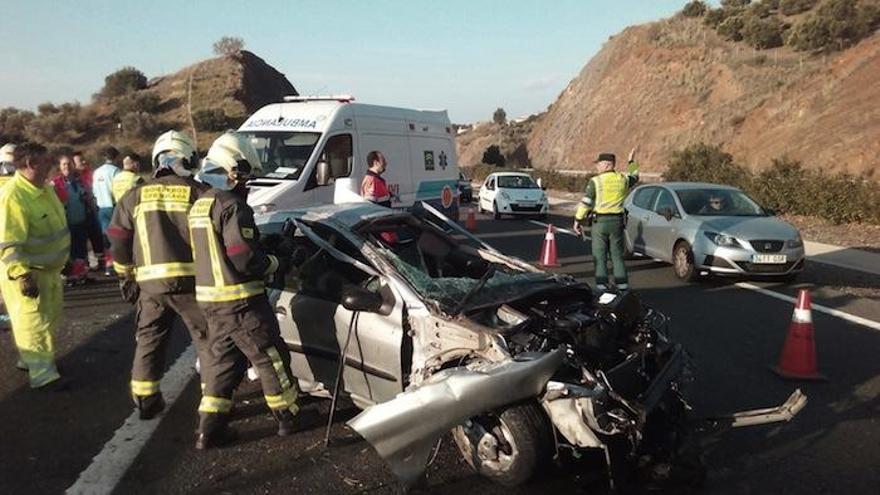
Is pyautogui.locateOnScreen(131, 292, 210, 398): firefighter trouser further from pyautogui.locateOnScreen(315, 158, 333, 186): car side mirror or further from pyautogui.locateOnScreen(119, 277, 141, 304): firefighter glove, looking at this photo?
pyautogui.locateOnScreen(315, 158, 333, 186): car side mirror

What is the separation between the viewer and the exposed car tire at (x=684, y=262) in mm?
9781

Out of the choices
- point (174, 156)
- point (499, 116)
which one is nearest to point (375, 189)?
point (174, 156)

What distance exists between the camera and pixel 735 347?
6.47m

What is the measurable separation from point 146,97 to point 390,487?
5378 cm

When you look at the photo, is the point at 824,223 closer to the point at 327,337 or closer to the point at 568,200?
the point at 568,200

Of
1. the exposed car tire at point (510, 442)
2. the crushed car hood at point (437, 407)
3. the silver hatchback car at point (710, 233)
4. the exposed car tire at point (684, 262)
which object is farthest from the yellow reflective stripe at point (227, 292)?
the exposed car tire at point (684, 262)

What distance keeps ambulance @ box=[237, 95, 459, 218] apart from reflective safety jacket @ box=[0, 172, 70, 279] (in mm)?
3341

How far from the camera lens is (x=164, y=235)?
4.45 m

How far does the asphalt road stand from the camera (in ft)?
12.5

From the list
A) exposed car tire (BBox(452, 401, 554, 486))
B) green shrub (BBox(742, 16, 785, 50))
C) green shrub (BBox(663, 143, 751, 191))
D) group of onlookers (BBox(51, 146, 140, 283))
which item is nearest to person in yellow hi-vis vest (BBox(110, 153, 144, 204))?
group of onlookers (BBox(51, 146, 140, 283))

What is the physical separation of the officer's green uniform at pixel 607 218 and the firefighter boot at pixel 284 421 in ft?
15.7

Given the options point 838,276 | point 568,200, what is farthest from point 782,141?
point 838,276

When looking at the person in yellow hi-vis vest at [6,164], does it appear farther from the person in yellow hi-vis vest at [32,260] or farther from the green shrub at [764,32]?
the green shrub at [764,32]

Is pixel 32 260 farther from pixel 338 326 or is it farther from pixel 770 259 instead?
pixel 770 259
